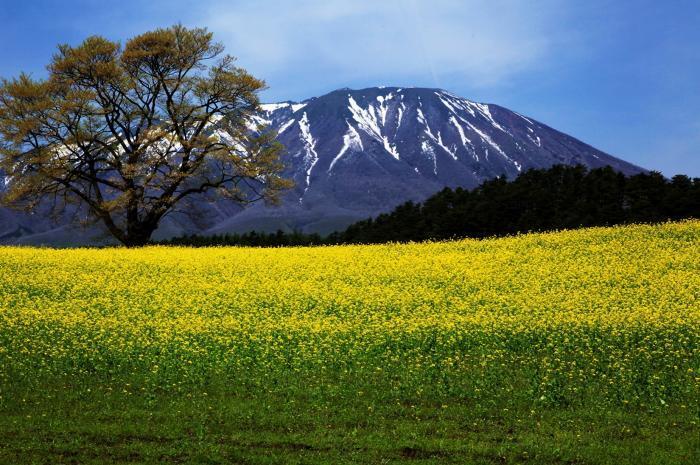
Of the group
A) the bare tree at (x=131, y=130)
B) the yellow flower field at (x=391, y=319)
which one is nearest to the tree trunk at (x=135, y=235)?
the bare tree at (x=131, y=130)

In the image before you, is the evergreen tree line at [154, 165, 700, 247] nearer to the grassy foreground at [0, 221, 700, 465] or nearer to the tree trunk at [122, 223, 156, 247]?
the tree trunk at [122, 223, 156, 247]

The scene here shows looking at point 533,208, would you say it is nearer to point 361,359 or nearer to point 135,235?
point 135,235

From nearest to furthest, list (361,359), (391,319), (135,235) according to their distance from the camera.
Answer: (361,359) → (391,319) → (135,235)

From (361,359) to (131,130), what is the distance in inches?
1789

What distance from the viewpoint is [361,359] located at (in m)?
22.7

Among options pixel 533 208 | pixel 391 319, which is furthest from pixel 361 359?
pixel 533 208

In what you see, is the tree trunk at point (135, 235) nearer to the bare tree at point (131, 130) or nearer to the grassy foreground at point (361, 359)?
the bare tree at point (131, 130)

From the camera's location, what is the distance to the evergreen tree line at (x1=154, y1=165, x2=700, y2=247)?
171 ft

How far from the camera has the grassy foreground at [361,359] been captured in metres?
15.2

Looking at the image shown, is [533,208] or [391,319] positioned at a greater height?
[533,208]

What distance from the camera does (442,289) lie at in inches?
1363

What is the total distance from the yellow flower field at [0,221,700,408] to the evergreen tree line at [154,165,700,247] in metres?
6.01

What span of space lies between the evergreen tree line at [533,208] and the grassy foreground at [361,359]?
9720mm

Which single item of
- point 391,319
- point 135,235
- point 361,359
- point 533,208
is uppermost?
point 533,208
